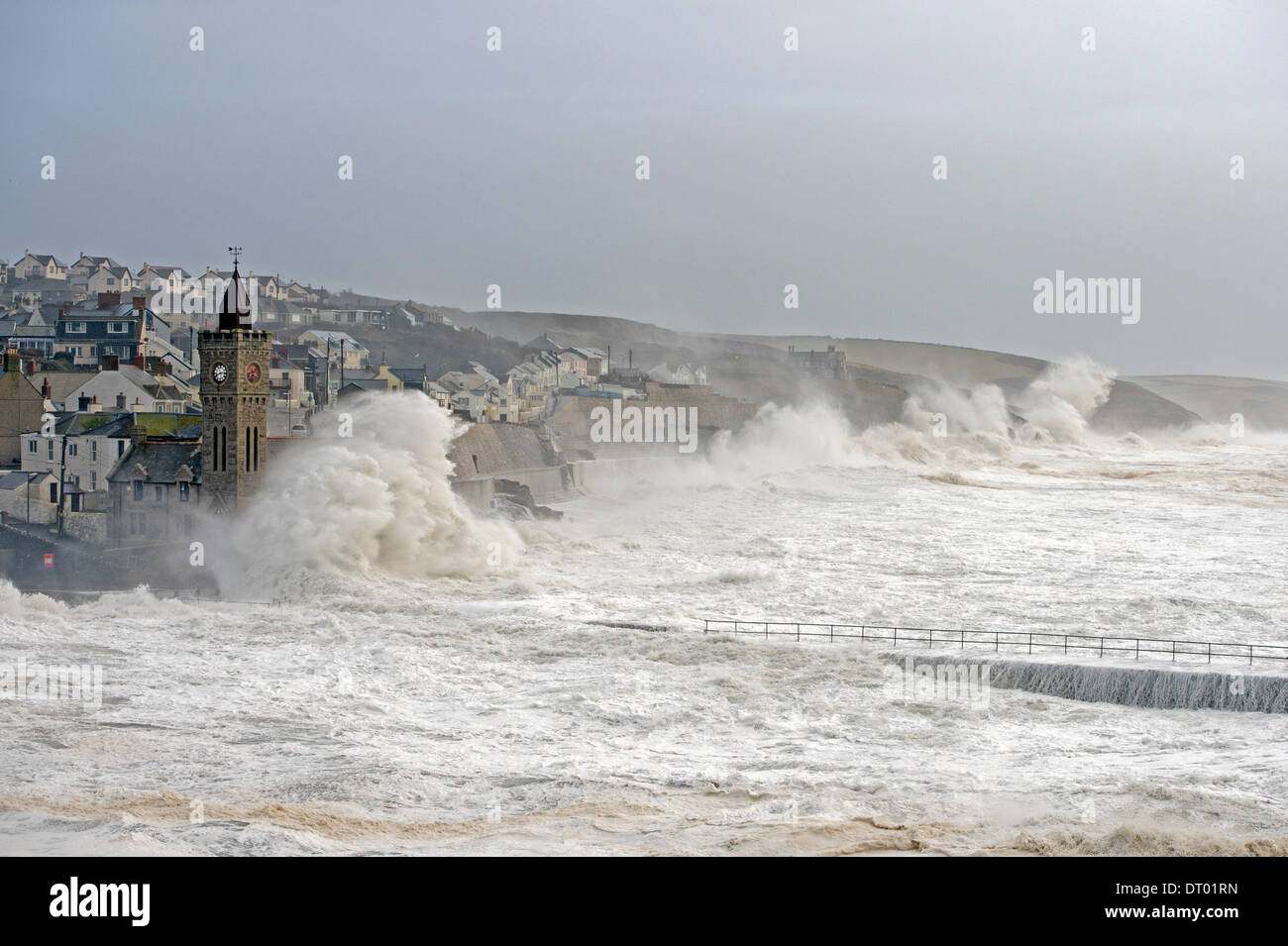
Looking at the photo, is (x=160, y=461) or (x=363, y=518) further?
(x=160, y=461)

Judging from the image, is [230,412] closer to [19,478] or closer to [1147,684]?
[19,478]

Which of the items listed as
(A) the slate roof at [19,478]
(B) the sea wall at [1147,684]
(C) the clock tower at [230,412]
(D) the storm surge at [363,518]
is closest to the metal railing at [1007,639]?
(B) the sea wall at [1147,684]

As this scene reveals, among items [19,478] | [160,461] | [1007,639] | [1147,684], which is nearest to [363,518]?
[160,461]

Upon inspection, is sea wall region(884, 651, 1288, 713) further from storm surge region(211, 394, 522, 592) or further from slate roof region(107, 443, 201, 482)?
slate roof region(107, 443, 201, 482)

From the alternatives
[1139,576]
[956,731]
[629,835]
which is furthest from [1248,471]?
[629,835]

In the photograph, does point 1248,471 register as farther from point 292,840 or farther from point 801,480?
point 292,840

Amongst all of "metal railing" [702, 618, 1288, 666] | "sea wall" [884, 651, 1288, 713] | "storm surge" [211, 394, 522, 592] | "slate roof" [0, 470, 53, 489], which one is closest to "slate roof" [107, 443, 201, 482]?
"storm surge" [211, 394, 522, 592]
